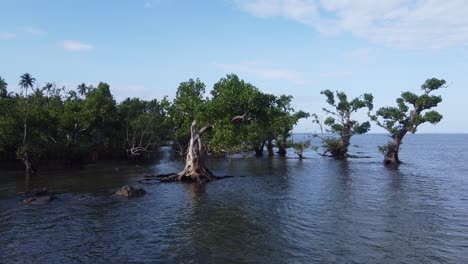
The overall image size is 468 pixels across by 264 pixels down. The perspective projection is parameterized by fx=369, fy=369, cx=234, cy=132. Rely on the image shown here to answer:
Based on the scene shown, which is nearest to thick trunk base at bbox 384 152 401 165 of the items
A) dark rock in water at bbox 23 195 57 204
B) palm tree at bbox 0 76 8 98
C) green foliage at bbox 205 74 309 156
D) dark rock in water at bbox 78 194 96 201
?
green foliage at bbox 205 74 309 156

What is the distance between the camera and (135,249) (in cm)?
2075

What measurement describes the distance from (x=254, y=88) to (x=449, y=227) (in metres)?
26.6

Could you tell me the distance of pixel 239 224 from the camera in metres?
26.2

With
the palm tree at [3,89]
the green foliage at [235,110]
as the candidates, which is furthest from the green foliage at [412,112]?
the palm tree at [3,89]

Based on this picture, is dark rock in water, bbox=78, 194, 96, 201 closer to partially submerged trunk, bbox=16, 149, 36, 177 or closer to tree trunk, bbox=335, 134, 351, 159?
partially submerged trunk, bbox=16, 149, 36, 177

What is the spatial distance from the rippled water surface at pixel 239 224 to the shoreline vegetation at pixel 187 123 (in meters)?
8.35

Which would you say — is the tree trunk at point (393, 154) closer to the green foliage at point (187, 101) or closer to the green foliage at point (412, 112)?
the green foliage at point (412, 112)

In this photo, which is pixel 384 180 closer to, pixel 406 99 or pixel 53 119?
pixel 406 99

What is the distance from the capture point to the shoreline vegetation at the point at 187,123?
45.7 m

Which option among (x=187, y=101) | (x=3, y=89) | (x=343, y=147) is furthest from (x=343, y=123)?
(x=3, y=89)

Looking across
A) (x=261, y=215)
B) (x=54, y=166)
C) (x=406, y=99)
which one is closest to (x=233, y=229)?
(x=261, y=215)

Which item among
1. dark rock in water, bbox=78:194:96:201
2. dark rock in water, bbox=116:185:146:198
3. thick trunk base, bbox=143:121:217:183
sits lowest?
dark rock in water, bbox=78:194:96:201

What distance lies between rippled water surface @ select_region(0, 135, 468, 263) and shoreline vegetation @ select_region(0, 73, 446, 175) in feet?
27.4

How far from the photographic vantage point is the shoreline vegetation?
4569 cm
